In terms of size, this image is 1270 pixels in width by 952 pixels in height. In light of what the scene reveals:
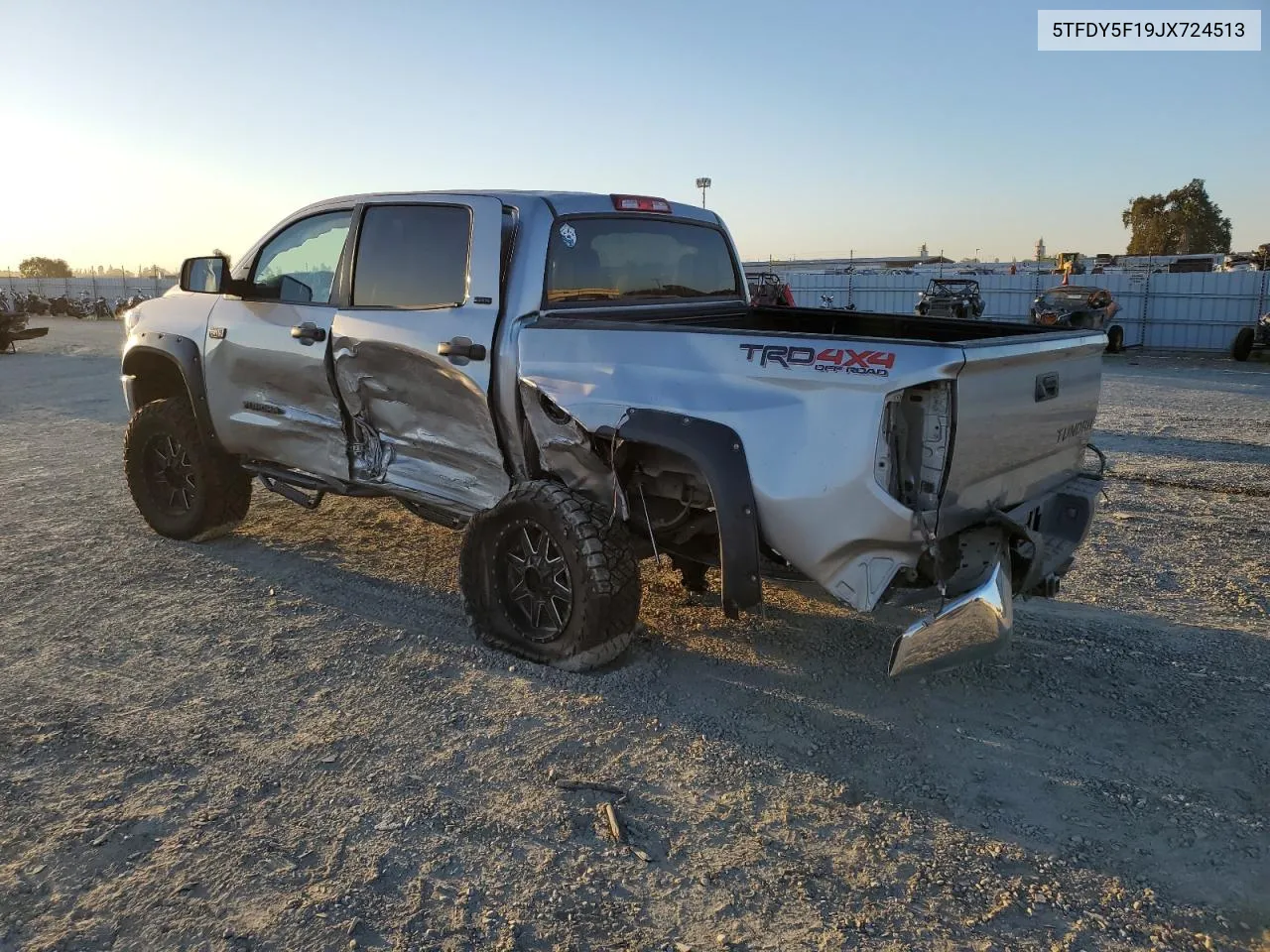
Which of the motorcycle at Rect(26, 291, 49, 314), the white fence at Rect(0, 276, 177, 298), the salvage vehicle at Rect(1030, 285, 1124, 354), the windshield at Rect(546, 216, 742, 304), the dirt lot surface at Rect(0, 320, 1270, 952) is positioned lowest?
the dirt lot surface at Rect(0, 320, 1270, 952)

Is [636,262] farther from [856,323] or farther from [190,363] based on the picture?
[190,363]

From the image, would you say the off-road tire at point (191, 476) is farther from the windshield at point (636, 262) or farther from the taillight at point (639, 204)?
the taillight at point (639, 204)

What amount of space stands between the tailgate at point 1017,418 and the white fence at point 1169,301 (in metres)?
17.3

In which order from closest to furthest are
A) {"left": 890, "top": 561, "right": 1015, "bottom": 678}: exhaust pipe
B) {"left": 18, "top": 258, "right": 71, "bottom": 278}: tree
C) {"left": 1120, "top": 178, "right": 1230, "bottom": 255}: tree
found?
{"left": 890, "top": 561, "right": 1015, "bottom": 678}: exhaust pipe
{"left": 1120, "top": 178, "right": 1230, "bottom": 255}: tree
{"left": 18, "top": 258, "right": 71, "bottom": 278}: tree

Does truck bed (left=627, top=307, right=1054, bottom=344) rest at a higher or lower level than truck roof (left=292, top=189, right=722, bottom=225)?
lower

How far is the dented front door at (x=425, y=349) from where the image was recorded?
4.25 meters

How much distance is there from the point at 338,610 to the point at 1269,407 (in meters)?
12.2

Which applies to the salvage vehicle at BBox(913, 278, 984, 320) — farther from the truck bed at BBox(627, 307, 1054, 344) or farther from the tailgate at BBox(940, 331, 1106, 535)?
the tailgate at BBox(940, 331, 1106, 535)

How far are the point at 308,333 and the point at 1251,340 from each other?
2011cm

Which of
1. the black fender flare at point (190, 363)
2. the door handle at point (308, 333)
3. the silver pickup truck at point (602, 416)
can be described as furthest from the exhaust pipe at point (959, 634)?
the black fender flare at point (190, 363)

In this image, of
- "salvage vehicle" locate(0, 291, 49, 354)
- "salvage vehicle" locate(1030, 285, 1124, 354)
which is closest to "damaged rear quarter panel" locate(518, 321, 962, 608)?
"salvage vehicle" locate(1030, 285, 1124, 354)

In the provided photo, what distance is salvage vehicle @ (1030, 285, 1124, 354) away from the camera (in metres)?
19.7

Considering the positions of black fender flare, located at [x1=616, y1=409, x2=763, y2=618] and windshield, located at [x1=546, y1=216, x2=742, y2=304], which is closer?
black fender flare, located at [x1=616, y1=409, x2=763, y2=618]

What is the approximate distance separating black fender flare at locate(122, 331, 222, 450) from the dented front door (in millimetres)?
1276
